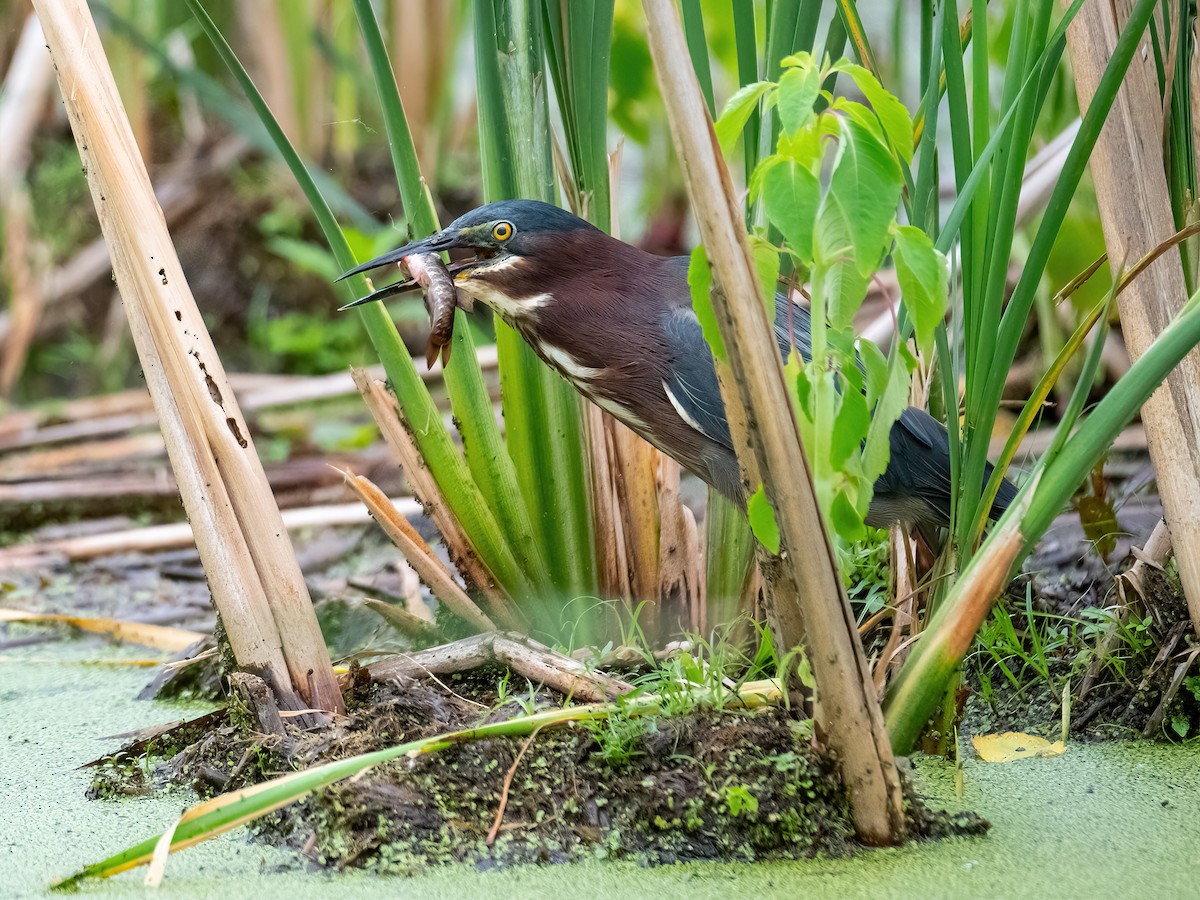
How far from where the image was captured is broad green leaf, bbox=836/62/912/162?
4.18 ft

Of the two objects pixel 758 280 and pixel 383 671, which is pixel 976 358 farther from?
pixel 383 671

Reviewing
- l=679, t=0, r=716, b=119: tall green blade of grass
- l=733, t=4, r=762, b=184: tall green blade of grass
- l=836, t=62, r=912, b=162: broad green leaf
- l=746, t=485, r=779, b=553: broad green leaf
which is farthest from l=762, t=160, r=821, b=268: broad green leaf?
l=679, t=0, r=716, b=119: tall green blade of grass

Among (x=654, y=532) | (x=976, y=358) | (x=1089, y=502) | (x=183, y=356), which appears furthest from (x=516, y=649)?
(x=1089, y=502)

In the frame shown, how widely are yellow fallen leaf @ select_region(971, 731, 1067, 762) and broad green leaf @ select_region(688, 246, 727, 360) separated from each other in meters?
0.82

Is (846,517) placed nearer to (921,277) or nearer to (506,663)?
(921,277)

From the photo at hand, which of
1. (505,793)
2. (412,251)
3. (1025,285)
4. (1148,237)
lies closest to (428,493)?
(412,251)

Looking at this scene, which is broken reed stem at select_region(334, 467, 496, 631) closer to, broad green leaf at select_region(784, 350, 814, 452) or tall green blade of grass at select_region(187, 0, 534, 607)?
tall green blade of grass at select_region(187, 0, 534, 607)

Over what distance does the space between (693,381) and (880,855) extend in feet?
2.96

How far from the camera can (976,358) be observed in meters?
1.58

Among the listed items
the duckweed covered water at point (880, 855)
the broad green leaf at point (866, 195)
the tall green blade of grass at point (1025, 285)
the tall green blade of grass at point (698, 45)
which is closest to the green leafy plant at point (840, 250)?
the broad green leaf at point (866, 195)

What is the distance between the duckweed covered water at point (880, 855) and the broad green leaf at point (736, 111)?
82 cm

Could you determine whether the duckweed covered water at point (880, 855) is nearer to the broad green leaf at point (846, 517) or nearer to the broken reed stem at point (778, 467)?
the broken reed stem at point (778, 467)

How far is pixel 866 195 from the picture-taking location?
121 centimetres

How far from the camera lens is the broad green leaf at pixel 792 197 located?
1.22 meters
